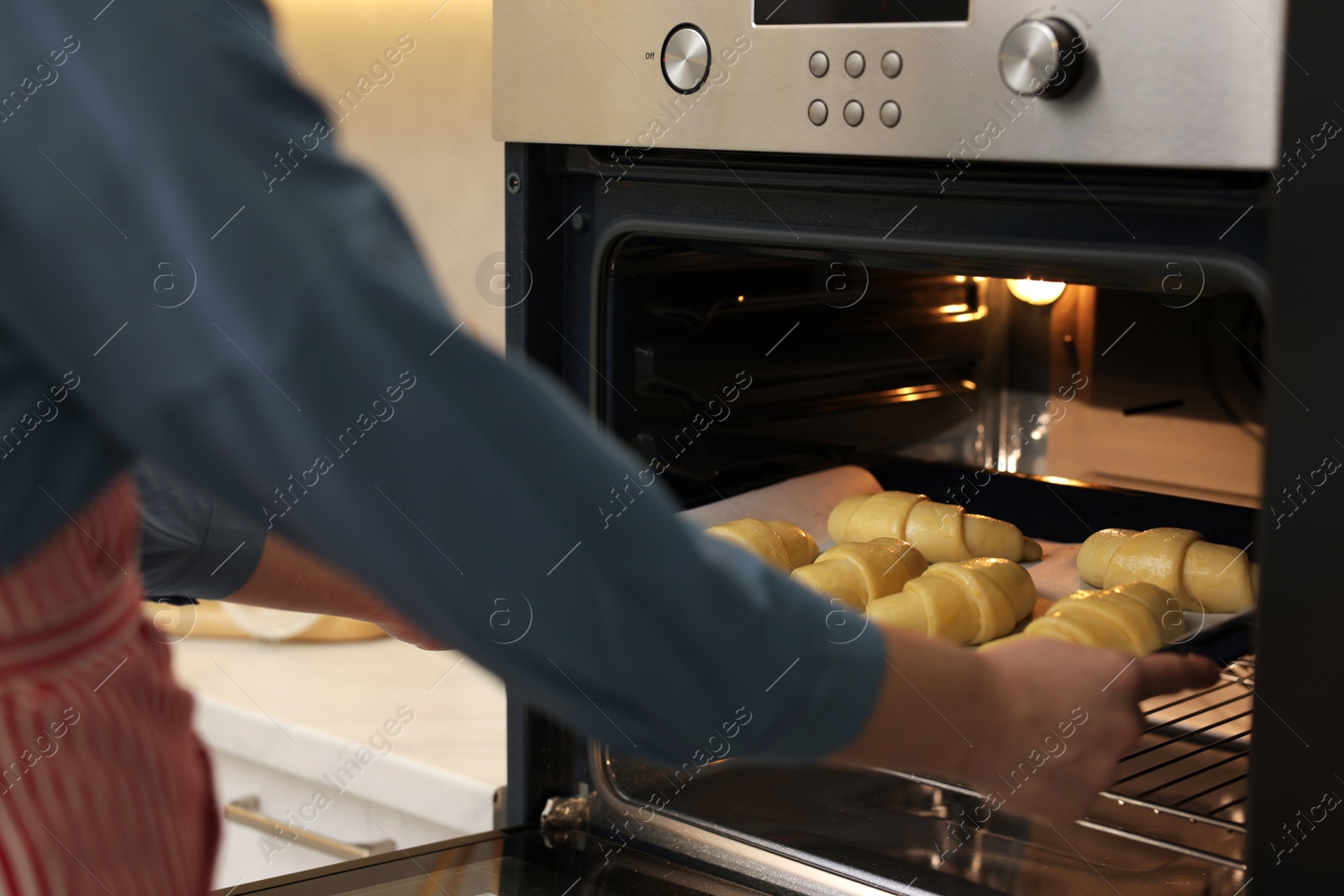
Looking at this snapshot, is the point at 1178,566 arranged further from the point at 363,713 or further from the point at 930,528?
the point at 363,713

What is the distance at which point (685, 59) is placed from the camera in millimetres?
849

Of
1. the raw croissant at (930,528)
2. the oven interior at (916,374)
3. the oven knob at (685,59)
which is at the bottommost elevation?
the raw croissant at (930,528)

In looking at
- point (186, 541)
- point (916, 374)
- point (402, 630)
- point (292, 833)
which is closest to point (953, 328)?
point (916, 374)

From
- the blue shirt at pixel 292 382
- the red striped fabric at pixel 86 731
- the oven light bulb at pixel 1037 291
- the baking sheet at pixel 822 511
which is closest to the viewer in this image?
the blue shirt at pixel 292 382

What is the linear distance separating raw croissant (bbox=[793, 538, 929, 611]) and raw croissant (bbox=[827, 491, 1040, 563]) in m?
0.05

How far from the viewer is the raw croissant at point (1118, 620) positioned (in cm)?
91

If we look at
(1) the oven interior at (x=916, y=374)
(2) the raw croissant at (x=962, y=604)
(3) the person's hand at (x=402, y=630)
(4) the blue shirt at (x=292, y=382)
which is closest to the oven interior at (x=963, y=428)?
(1) the oven interior at (x=916, y=374)

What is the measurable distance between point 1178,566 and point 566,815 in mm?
519

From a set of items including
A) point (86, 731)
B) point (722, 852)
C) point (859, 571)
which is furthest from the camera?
point (859, 571)

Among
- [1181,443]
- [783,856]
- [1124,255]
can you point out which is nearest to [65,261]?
[1124,255]

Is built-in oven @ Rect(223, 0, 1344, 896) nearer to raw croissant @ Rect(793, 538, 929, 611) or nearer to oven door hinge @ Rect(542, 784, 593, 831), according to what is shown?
oven door hinge @ Rect(542, 784, 593, 831)

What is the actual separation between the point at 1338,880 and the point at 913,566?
0.50 meters

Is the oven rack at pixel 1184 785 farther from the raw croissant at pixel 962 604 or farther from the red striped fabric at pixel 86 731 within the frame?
the red striped fabric at pixel 86 731

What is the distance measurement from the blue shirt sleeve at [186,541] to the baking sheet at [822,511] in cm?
39
